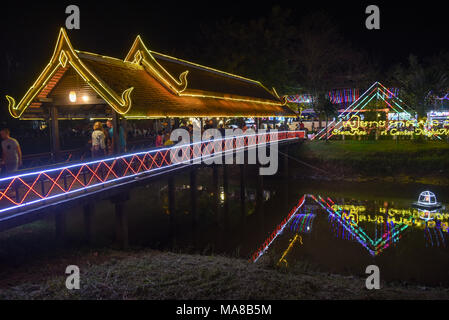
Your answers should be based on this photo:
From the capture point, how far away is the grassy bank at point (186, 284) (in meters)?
7.74

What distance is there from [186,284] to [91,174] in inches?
242

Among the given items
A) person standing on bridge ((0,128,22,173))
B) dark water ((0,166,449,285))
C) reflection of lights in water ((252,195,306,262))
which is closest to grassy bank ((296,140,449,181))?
dark water ((0,166,449,285))

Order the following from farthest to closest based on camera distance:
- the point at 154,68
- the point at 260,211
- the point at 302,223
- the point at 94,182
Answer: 1. the point at 260,211
2. the point at 302,223
3. the point at 154,68
4. the point at 94,182

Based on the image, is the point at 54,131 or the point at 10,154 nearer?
the point at 10,154

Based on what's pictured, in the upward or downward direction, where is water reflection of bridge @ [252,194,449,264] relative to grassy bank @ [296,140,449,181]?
downward

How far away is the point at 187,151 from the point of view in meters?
16.7

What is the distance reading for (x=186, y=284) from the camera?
8.32 m

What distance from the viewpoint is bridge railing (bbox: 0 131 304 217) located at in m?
9.67

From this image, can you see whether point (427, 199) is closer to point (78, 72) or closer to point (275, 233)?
point (275, 233)

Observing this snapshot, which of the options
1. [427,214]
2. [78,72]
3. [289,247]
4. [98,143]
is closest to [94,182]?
[98,143]

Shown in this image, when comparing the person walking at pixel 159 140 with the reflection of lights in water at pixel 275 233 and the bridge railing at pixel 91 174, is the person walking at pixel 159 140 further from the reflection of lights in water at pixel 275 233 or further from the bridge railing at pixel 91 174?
the reflection of lights in water at pixel 275 233

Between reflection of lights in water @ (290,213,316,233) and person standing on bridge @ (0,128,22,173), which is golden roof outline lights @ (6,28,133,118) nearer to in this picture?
person standing on bridge @ (0,128,22,173)

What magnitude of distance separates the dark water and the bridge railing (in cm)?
188
